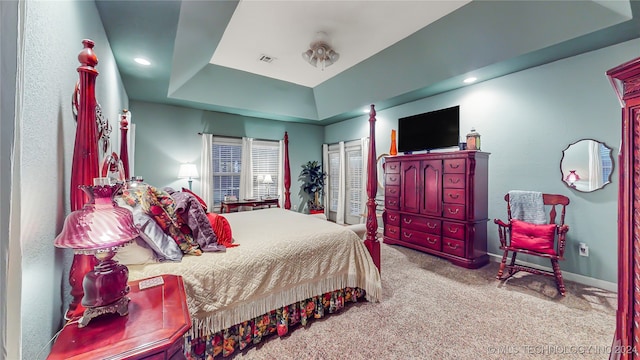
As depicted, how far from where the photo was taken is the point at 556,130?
2863 mm

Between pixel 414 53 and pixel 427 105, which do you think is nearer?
pixel 414 53

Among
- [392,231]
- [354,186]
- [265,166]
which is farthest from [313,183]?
[392,231]

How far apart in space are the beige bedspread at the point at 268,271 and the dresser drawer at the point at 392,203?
194 cm

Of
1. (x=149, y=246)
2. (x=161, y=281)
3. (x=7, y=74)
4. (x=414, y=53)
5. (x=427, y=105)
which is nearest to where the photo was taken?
(x=7, y=74)

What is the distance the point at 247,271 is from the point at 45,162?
3.77 ft

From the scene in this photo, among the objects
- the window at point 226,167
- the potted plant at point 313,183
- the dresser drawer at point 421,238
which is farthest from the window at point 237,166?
the dresser drawer at point 421,238

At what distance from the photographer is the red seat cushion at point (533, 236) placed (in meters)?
2.54

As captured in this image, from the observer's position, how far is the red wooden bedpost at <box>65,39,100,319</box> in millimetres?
997

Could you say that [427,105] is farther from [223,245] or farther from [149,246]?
[149,246]

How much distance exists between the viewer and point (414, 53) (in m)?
3.27

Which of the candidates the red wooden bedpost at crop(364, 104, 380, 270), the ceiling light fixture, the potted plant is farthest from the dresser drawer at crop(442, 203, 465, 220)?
the potted plant

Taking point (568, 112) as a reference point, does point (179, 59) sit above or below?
above

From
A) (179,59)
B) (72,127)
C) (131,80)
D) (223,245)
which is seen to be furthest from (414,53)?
(131,80)

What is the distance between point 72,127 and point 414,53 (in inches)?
141
